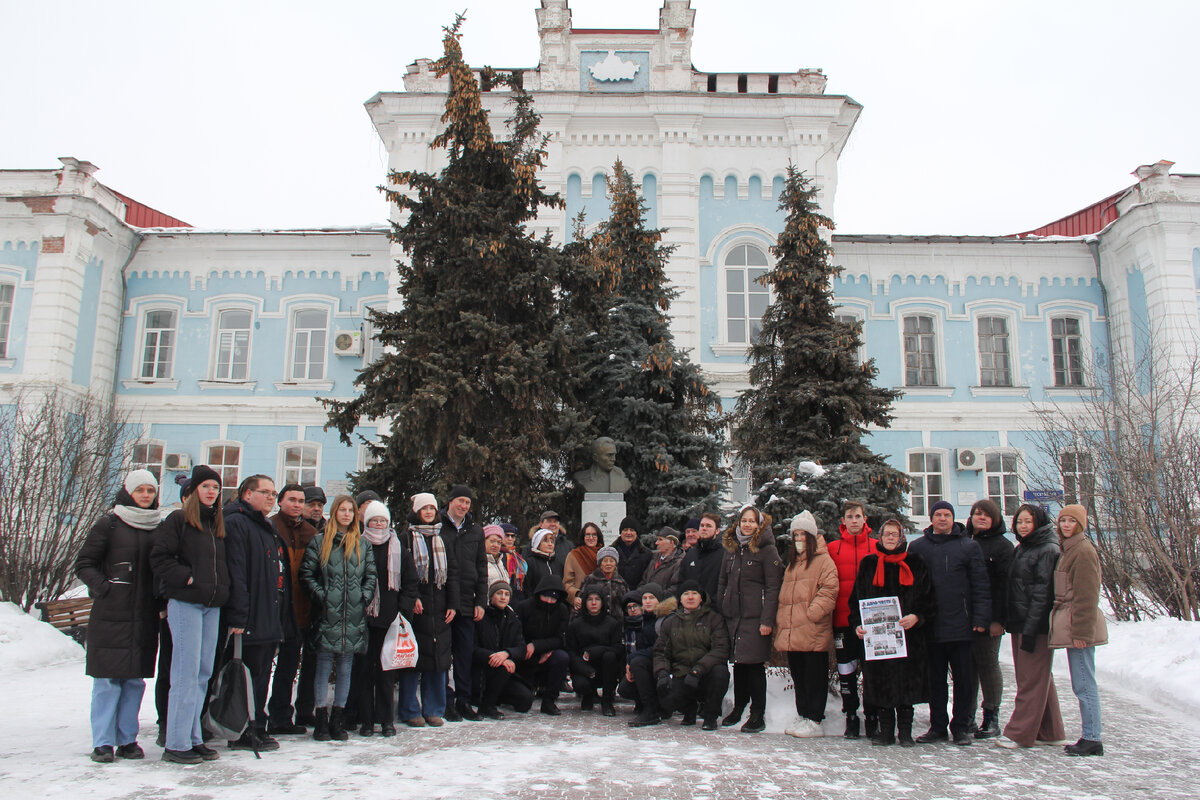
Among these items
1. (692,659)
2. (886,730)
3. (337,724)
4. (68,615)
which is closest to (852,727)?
(886,730)

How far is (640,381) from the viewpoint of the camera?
11.3 metres

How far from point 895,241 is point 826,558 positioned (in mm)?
14560

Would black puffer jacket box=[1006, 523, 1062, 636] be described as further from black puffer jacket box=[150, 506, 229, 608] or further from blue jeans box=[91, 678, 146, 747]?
blue jeans box=[91, 678, 146, 747]

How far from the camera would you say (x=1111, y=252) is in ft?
62.7

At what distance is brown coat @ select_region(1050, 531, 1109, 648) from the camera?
5.83 m

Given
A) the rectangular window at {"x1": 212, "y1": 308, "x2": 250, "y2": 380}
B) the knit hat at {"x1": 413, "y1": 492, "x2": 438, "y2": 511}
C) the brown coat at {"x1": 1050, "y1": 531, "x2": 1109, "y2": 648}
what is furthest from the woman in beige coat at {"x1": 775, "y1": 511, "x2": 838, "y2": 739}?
the rectangular window at {"x1": 212, "y1": 308, "x2": 250, "y2": 380}

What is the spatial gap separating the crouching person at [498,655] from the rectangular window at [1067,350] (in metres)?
16.1

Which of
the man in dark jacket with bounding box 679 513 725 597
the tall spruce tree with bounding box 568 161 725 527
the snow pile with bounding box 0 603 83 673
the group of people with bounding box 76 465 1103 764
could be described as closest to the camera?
the group of people with bounding box 76 465 1103 764

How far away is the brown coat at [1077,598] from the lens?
19.1ft

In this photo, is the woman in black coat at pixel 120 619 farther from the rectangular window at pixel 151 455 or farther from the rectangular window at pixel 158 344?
the rectangular window at pixel 158 344

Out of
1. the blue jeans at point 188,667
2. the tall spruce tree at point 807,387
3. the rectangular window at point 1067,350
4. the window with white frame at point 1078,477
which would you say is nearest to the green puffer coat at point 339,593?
the blue jeans at point 188,667

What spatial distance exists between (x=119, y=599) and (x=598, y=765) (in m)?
2.92

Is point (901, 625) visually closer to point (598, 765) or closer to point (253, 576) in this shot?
point (598, 765)

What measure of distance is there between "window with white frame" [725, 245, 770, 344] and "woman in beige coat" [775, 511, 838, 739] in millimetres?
11993
